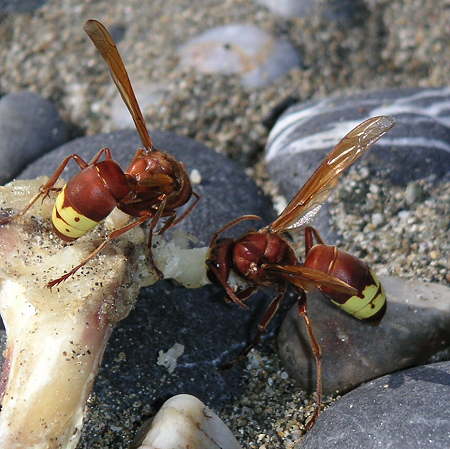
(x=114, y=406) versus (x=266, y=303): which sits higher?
(x=114, y=406)

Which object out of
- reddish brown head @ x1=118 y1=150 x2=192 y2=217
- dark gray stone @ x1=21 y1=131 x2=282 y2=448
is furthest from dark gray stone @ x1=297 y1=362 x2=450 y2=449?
reddish brown head @ x1=118 y1=150 x2=192 y2=217

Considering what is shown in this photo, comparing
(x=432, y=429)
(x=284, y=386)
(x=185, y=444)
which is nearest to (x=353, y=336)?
(x=284, y=386)

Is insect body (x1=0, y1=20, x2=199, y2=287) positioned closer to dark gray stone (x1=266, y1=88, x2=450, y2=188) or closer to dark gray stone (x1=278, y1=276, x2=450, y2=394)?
dark gray stone (x1=278, y1=276, x2=450, y2=394)

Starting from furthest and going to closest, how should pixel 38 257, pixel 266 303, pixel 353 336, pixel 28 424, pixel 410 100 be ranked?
pixel 410 100, pixel 266 303, pixel 353 336, pixel 38 257, pixel 28 424

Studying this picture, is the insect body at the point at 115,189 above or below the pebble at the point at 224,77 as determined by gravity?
above

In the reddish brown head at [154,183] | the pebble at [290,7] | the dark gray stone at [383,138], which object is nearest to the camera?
the reddish brown head at [154,183]

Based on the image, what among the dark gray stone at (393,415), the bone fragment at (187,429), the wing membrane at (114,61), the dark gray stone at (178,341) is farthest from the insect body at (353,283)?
the wing membrane at (114,61)

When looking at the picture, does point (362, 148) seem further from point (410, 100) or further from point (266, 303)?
point (410, 100)

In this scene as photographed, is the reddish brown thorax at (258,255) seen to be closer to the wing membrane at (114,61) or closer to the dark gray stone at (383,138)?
the wing membrane at (114,61)
